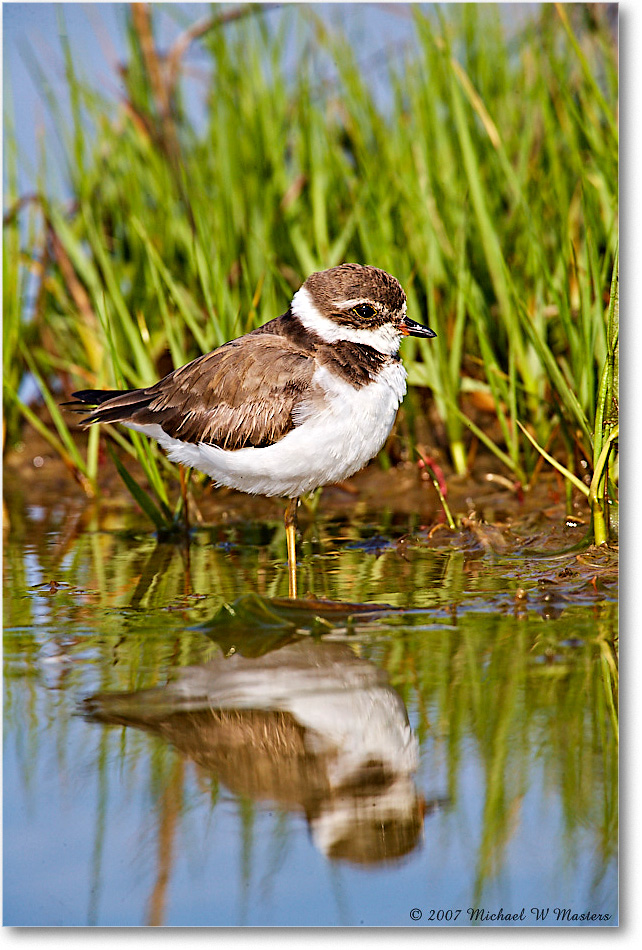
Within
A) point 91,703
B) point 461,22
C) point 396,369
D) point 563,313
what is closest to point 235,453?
point 396,369

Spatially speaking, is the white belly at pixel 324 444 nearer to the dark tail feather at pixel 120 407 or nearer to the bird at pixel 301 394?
the bird at pixel 301 394

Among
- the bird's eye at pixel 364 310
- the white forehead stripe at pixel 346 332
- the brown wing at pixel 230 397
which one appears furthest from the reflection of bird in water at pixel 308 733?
the bird's eye at pixel 364 310

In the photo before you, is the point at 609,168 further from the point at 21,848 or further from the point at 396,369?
the point at 21,848

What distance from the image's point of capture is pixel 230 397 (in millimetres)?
4945

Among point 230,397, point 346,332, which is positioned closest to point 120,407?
point 230,397

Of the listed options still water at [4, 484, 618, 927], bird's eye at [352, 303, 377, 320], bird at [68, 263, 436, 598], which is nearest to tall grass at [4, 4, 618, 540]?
bird at [68, 263, 436, 598]

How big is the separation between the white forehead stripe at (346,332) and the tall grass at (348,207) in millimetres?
791

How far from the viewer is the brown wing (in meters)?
4.79

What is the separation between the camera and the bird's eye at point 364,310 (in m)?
4.91

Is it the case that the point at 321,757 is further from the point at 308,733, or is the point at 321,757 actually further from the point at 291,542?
the point at 291,542

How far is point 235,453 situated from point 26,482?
2561mm

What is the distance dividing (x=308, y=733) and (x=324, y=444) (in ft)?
4.74

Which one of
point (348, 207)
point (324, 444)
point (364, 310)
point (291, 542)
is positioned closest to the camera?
point (324, 444)

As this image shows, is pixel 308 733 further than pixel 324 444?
Result: No
